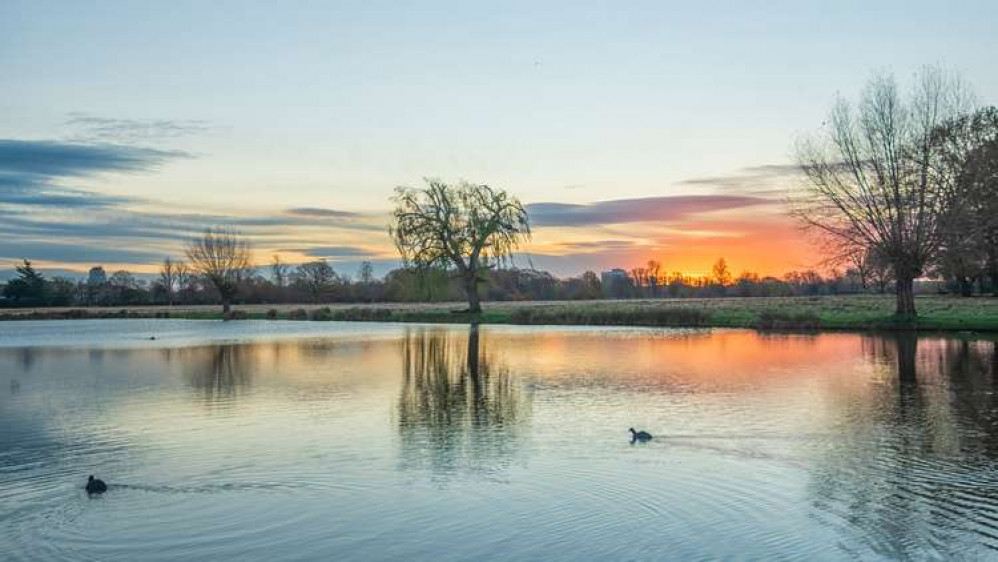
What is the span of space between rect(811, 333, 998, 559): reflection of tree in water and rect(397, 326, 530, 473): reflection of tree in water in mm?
4932

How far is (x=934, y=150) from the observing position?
4141cm

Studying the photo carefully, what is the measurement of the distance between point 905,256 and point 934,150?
6.27 meters

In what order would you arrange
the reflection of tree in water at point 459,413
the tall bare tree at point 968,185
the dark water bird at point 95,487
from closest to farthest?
the dark water bird at point 95,487 → the reflection of tree in water at point 459,413 → the tall bare tree at point 968,185

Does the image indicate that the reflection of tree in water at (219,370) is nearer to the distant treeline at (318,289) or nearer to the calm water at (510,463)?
the calm water at (510,463)

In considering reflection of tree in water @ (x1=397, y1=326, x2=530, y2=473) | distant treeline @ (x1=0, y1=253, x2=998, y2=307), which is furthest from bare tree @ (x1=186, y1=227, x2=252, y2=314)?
reflection of tree in water @ (x1=397, y1=326, x2=530, y2=473)

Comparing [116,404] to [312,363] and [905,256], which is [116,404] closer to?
[312,363]

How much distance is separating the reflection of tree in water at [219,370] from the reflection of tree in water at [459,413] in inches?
180

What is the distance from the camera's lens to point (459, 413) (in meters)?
17.3

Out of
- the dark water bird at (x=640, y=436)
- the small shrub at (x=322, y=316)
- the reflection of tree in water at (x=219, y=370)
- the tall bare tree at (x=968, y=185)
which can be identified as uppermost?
the tall bare tree at (x=968, y=185)

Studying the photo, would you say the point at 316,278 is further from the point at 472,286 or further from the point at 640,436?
the point at 640,436

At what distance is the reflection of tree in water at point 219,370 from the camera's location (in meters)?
22.0

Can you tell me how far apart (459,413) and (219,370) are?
13.0m

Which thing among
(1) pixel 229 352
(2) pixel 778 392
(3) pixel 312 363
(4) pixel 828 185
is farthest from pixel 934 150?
(1) pixel 229 352

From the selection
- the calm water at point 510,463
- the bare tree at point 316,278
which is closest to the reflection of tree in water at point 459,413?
the calm water at point 510,463
